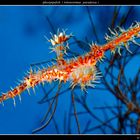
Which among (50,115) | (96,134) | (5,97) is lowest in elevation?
(96,134)

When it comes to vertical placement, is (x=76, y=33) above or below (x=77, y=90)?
above

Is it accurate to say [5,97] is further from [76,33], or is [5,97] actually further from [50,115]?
[76,33]

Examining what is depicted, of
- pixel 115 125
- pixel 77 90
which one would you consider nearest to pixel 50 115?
pixel 77 90

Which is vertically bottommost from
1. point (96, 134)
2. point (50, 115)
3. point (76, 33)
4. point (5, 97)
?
point (96, 134)

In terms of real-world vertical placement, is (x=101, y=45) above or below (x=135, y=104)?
above

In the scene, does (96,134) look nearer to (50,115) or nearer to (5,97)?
(50,115)

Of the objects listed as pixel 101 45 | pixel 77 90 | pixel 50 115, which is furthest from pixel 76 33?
pixel 50 115
